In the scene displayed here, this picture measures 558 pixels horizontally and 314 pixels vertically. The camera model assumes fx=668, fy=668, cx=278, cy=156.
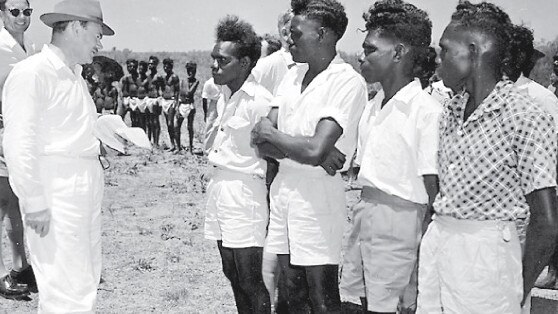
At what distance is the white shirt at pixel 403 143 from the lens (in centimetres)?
280

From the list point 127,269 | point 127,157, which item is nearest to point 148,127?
point 127,157

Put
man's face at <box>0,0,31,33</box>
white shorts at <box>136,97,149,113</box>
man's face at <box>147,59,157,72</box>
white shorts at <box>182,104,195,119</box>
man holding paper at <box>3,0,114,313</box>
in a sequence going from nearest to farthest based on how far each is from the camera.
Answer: man holding paper at <box>3,0,114,313</box>
man's face at <box>0,0,31,33</box>
white shorts at <box>182,104,195,119</box>
white shorts at <box>136,97,149,113</box>
man's face at <box>147,59,157,72</box>

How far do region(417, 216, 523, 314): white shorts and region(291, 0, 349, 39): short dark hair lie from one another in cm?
123

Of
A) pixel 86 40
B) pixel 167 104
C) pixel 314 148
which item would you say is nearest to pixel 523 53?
pixel 314 148

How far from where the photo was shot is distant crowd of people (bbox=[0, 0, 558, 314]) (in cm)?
227

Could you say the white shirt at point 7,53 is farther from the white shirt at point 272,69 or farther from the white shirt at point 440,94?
the white shirt at point 440,94

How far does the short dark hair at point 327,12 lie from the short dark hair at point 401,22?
0.19 meters

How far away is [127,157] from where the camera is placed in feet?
Answer: 43.0

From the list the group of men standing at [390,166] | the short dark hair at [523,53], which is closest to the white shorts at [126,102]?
the group of men standing at [390,166]

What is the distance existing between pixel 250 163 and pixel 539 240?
5.54 feet

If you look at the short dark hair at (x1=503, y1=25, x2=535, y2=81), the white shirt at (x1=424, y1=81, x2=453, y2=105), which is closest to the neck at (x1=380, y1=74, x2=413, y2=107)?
the short dark hair at (x1=503, y1=25, x2=535, y2=81)

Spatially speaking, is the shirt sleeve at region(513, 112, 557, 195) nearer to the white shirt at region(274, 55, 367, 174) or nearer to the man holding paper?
the white shirt at region(274, 55, 367, 174)

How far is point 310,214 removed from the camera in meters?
3.08

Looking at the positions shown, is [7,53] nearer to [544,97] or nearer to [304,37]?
[304,37]
